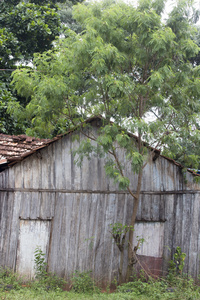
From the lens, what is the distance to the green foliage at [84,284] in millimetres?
7891

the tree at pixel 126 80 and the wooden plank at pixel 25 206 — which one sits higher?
the tree at pixel 126 80

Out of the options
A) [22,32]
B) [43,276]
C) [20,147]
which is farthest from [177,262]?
[22,32]

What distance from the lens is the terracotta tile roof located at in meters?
8.20

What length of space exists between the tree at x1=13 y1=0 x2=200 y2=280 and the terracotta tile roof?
3.74 ft

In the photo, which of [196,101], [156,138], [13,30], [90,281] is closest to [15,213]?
[90,281]

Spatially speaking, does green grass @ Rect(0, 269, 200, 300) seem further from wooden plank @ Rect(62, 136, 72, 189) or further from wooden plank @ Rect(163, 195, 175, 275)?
wooden plank @ Rect(62, 136, 72, 189)

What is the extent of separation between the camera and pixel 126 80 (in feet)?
24.0

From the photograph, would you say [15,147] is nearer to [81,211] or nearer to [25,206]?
[25,206]

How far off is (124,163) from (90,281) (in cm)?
314

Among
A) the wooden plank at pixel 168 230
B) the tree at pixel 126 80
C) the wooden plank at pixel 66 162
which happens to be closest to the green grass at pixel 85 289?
the wooden plank at pixel 168 230

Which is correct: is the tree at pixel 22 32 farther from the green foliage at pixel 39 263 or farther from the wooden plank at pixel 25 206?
the green foliage at pixel 39 263

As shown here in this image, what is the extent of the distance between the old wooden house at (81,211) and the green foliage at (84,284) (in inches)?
12.2

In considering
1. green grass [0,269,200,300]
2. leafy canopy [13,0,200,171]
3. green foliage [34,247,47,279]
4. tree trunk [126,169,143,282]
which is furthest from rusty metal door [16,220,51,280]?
leafy canopy [13,0,200,171]

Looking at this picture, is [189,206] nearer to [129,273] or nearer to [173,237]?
[173,237]
